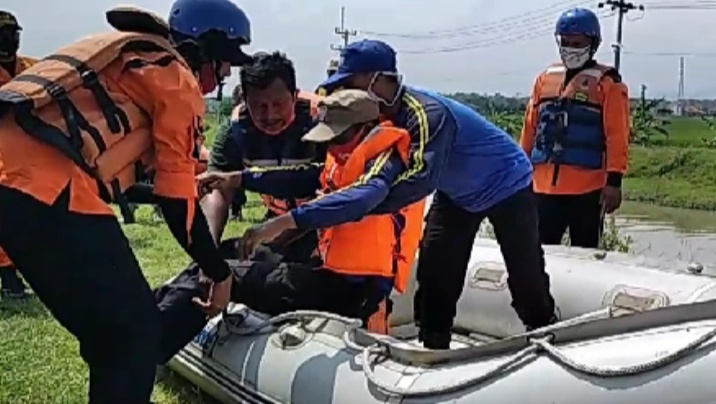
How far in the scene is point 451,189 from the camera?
379 centimetres

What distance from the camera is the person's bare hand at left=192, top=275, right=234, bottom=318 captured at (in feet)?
10.2

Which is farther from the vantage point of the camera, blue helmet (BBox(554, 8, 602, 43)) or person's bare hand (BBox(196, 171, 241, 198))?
blue helmet (BBox(554, 8, 602, 43))

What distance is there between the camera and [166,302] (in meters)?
3.43

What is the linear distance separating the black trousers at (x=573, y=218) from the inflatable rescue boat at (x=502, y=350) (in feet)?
1.43

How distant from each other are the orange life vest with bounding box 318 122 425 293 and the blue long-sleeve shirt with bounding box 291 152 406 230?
15 cm

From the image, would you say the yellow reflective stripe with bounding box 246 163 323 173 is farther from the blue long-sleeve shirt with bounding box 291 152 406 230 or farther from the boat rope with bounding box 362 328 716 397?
the boat rope with bounding box 362 328 716 397

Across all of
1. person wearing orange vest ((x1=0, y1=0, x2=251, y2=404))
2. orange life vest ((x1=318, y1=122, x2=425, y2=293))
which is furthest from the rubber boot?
person wearing orange vest ((x1=0, y1=0, x2=251, y2=404))

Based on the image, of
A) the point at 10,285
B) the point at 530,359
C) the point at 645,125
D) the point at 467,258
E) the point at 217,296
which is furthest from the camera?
the point at 645,125

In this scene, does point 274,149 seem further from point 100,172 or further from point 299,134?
point 100,172

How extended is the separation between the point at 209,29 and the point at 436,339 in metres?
1.61

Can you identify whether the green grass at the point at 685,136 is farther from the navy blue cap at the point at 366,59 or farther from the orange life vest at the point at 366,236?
the navy blue cap at the point at 366,59

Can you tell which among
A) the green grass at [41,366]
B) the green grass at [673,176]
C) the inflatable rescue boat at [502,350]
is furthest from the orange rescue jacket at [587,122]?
the green grass at [673,176]

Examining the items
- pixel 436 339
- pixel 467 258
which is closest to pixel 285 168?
pixel 467 258

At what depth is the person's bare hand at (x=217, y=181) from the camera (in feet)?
12.8
